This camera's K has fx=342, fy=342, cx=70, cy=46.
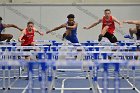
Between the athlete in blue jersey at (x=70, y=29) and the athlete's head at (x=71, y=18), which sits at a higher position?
the athlete's head at (x=71, y=18)

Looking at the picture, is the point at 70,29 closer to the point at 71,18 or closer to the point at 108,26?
the point at 71,18

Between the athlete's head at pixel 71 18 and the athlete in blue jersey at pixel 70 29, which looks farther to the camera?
the athlete in blue jersey at pixel 70 29

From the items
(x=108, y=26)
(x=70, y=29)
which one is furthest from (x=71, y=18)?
(x=108, y=26)

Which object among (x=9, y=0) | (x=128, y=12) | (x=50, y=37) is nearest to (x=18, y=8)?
(x=9, y=0)

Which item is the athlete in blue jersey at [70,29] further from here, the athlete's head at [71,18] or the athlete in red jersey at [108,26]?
the athlete in red jersey at [108,26]

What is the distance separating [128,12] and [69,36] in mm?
6326

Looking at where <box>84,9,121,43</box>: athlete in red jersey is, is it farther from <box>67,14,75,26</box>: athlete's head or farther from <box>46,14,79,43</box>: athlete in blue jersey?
<box>67,14,75,26</box>: athlete's head

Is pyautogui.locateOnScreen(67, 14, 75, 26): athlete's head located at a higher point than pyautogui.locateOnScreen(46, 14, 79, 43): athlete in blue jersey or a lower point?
higher

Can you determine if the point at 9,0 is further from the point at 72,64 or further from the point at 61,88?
the point at 72,64

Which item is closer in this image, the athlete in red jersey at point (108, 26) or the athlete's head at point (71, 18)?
the athlete's head at point (71, 18)

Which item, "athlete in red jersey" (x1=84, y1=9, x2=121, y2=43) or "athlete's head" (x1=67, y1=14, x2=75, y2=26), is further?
"athlete in red jersey" (x1=84, y1=9, x2=121, y2=43)

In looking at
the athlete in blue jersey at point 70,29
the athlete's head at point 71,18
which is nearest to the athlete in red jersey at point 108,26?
the athlete in blue jersey at point 70,29

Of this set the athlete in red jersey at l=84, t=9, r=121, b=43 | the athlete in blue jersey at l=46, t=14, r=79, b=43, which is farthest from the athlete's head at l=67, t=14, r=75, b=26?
the athlete in red jersey at l=84, t=9, r=121, b=43

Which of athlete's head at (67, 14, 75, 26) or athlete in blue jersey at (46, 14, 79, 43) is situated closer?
athlete's head at (67, 14, 75, 26)
